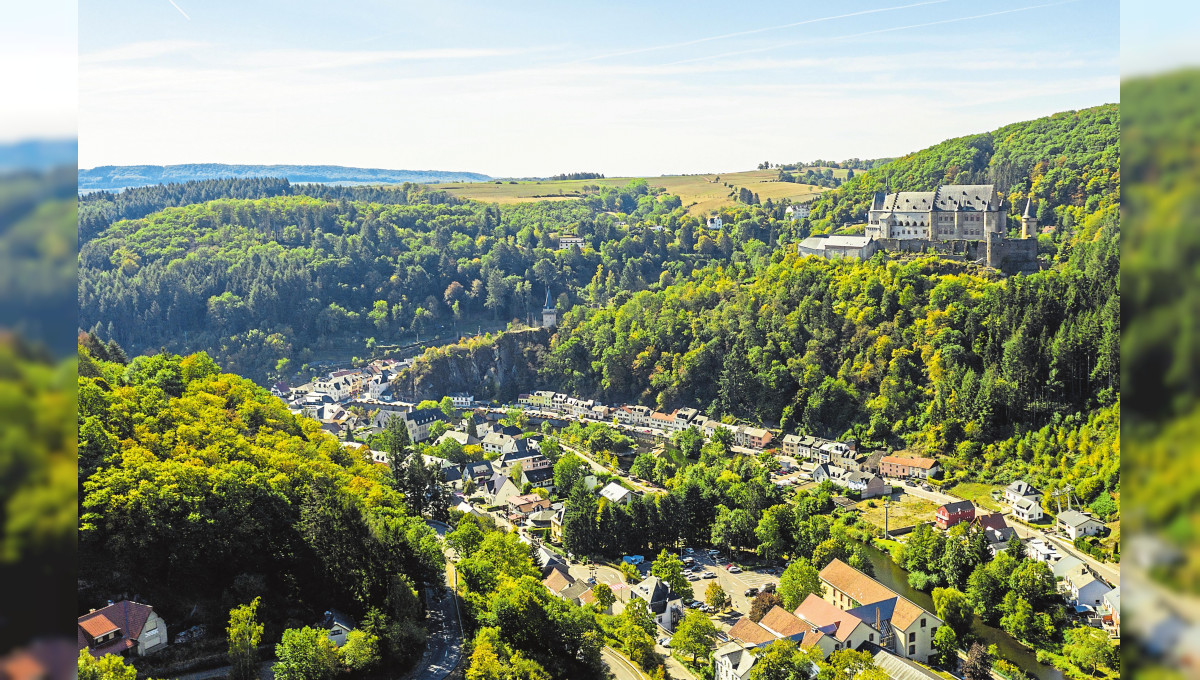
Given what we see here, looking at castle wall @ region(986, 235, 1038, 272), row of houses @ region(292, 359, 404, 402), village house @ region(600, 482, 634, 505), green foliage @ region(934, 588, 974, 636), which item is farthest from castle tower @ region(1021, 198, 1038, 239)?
row of houses @ region(292, 359, 404, 402)

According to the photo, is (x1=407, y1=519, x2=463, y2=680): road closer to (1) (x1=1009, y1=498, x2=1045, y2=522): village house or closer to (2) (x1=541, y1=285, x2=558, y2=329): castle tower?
(1) (x1=1009, y1=498, x2=1045, y2=522): village house

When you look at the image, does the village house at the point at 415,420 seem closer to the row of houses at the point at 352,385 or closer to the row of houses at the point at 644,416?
the row of houses at the point at 352,385

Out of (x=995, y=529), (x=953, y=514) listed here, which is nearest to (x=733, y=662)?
(x=995, y=529)

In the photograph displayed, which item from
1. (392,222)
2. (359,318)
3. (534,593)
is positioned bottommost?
(534,593)

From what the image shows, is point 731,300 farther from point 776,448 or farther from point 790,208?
point 790,208

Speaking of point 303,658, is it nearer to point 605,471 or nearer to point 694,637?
point 694,637

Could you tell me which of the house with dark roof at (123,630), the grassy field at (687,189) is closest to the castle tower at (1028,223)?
the grassy field at (687,189)

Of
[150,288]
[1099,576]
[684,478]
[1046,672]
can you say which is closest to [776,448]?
[684,478]
